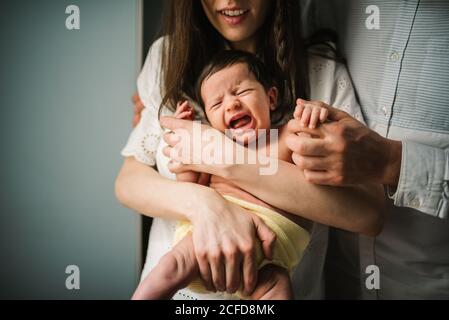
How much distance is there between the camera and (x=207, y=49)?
920 millimetres

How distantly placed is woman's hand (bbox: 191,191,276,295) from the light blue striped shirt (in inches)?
10.1

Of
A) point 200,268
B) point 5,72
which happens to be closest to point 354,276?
point 200,268

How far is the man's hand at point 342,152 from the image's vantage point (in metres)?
0.64

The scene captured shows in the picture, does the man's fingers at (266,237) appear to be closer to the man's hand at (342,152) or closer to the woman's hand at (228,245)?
the woman's hand at (228,245)

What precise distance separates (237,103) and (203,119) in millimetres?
124

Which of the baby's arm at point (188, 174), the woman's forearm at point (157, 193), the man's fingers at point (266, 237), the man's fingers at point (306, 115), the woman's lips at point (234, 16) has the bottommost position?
the man's fingers at point (266, 237)

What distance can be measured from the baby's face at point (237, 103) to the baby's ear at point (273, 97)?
22 mm

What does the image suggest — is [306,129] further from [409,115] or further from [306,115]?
[409,115]

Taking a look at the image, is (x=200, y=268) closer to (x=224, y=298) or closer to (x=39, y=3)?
(x=224, y=298)

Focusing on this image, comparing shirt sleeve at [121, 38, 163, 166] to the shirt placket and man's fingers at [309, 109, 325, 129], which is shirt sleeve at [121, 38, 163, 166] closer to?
man's fingers at [309, 109, 325, 129]

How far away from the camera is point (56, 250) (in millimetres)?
1044

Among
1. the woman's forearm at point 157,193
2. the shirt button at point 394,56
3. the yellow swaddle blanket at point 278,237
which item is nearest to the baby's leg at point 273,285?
the yellow swaddle blanket at point 278,237

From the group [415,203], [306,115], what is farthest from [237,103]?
[415,203]

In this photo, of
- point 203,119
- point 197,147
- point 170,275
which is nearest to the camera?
point 170,275
